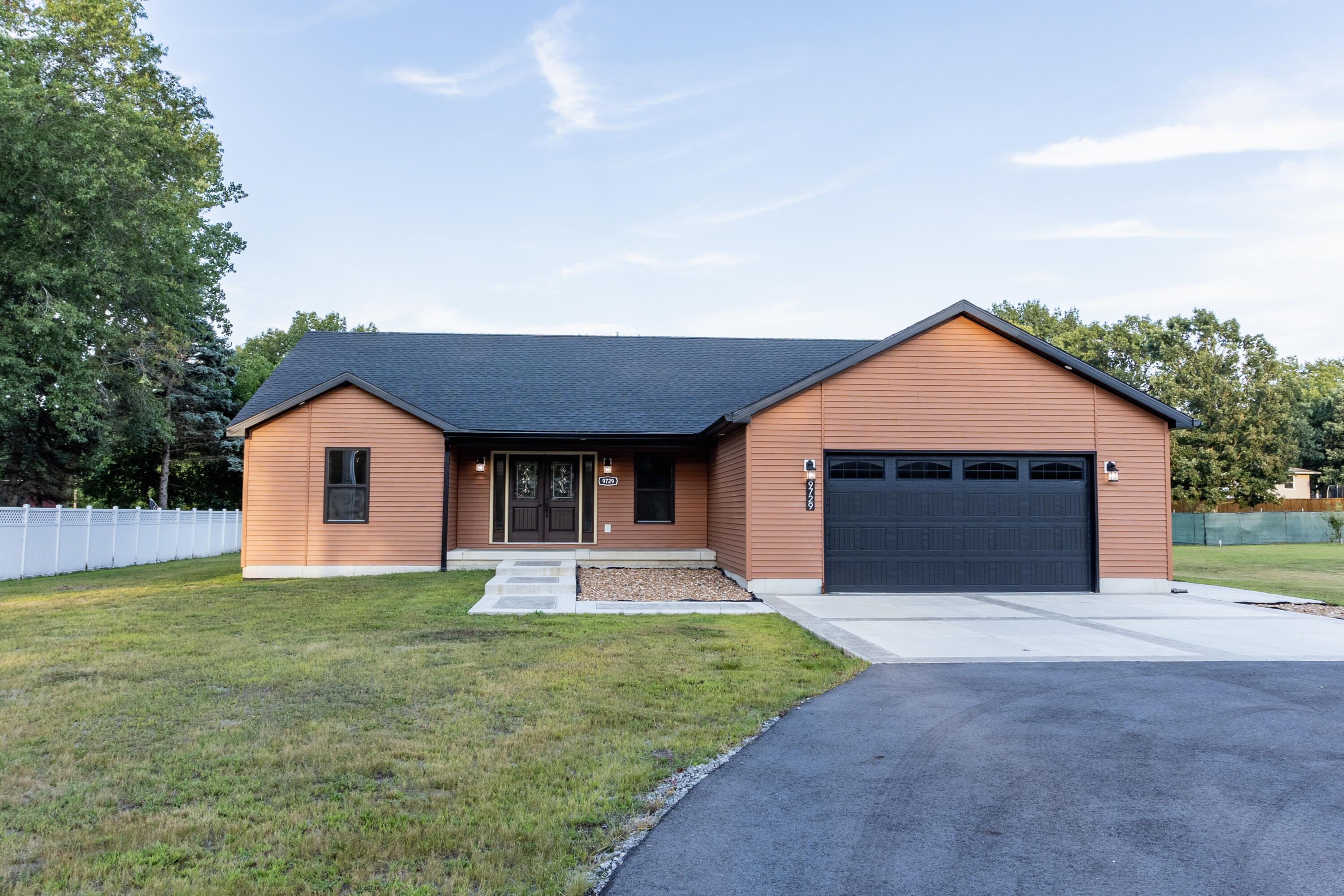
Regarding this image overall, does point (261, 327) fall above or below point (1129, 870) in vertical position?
above

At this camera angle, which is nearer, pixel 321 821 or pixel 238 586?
pixel 321 821

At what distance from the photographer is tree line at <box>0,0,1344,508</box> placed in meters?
17.0

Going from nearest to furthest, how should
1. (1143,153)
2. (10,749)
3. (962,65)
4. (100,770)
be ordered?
(100,770) → (10,749) → (962,65) → (1143,153)

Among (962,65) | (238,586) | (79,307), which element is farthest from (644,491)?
(79,307)

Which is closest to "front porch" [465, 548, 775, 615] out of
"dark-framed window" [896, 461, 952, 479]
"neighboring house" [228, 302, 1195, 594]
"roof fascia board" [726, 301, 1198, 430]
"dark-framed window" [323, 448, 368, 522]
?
"neighboring house" [228, 302, 1195, 594]

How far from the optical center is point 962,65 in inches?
657

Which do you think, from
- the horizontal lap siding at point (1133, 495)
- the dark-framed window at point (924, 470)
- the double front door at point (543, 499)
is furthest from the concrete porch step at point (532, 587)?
the horizontal lap siding at point (1133, 495)

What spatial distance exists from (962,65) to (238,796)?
17.8 metres

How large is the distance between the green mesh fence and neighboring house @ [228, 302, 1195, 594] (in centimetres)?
2162

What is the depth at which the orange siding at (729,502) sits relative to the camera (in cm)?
1356

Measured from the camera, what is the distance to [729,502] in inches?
586

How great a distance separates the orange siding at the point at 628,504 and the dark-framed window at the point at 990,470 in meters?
5.72

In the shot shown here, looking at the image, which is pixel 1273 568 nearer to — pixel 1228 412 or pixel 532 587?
pixel 532 587

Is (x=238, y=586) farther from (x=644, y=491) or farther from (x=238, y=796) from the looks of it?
(x=238, y=796)
